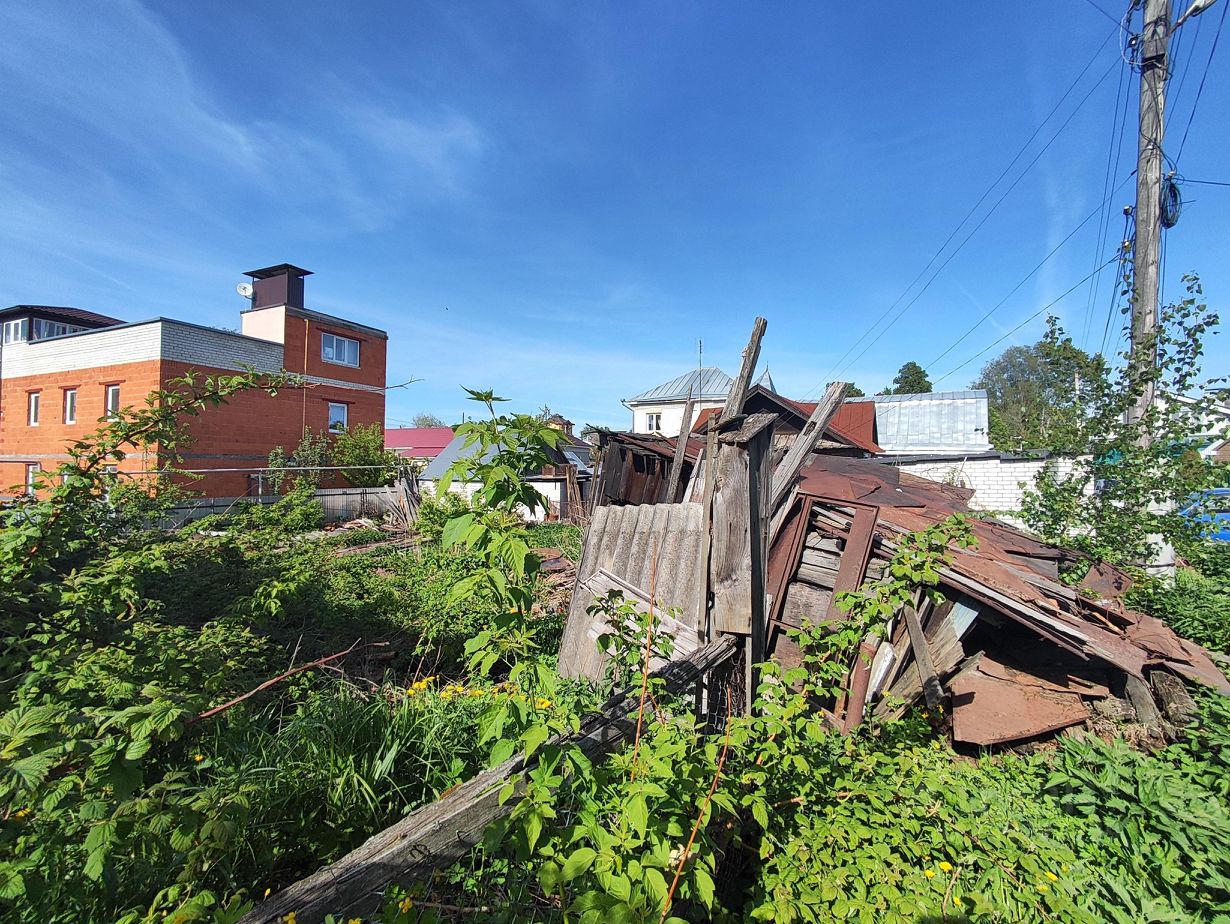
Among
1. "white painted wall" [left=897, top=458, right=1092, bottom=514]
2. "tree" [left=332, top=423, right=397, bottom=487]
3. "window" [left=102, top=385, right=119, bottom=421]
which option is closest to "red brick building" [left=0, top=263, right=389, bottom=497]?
"window" [left=102, top=385, right=119, bottom=421]

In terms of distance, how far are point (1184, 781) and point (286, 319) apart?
2309 centimetres

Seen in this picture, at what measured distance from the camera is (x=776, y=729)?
228 centimetres

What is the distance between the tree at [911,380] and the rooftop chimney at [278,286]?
4881cm

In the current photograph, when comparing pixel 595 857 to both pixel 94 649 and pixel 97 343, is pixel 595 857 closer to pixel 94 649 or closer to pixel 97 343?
pixel 94 649

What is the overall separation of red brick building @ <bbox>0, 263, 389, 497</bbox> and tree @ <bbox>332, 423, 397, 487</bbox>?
1523mm

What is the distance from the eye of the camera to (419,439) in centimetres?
4547

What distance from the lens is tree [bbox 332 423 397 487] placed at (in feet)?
60.0

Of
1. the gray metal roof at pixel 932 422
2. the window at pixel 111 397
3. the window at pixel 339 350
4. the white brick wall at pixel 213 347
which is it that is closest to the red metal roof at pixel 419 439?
the window at pixel 339 350

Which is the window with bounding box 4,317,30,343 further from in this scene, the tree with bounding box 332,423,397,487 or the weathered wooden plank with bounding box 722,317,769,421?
the weathered wooden plank with bounding box 722,317,769,421

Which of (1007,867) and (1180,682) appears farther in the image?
(1180,682)

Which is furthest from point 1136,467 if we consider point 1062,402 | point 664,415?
point 664,415

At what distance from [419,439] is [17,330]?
26.0 meters

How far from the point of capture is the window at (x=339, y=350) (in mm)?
20844

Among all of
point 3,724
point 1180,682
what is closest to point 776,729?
point 3,724
